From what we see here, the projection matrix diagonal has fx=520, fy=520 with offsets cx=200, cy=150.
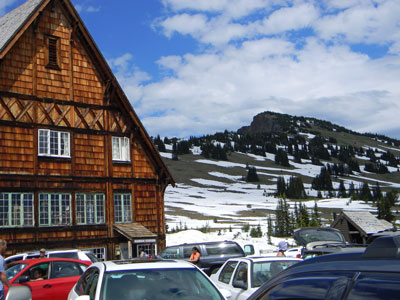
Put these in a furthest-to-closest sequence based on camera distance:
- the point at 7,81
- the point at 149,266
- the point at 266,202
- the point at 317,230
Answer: the point at 266,202, the point at 7,81, the point at 317,230, the point at 149,266

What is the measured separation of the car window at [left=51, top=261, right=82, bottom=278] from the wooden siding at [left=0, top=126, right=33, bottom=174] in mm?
12708

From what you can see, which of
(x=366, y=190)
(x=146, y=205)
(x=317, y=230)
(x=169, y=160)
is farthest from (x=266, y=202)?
(x=317, y=230)

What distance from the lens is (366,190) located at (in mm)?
137000

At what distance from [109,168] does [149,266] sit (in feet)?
74.1

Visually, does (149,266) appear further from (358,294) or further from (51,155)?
(51,155)

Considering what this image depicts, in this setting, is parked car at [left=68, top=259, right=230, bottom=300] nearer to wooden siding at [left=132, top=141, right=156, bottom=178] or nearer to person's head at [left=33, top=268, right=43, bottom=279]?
person's head at [left=33, top=268, right=43, bottom=279]

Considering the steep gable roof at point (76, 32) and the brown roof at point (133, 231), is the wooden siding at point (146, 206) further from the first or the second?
the steep gable roof at point (76, 32)

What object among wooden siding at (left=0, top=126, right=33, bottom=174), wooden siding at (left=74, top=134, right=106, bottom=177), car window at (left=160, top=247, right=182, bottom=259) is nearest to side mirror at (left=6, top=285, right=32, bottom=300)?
car window at (left=160, top=247, right=182, bottom=259)

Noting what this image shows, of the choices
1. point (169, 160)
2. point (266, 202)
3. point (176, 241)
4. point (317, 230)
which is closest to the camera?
point (317, 230)

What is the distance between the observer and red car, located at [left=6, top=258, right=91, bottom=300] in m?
14.0

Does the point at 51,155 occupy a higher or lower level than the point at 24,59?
lower

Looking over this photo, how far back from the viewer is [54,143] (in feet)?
93.0

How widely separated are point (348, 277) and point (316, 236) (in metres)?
20.0

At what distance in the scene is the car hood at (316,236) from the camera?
21.5 m
